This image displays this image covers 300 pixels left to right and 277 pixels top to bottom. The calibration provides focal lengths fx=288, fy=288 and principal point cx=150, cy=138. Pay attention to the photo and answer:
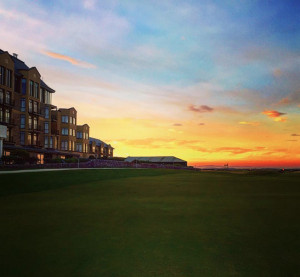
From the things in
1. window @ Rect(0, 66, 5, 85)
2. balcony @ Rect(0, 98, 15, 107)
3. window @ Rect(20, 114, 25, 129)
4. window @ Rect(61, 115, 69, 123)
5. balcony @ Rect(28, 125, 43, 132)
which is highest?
window @ Rect(0, 66, 5, 85)

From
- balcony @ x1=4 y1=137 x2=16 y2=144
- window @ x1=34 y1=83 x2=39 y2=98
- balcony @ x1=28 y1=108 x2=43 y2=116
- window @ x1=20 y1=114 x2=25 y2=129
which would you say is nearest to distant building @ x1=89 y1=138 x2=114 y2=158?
balcony @ x1=28 y1=108 x2=43 y2=116

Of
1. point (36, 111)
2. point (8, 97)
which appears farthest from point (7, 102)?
point (36, 111)

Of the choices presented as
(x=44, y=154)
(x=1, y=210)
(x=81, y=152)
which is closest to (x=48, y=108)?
(x=44, y=154)

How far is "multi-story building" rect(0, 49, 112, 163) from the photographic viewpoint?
46344mm

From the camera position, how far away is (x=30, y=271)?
4039 mm

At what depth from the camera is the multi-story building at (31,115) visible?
46344 millimetres

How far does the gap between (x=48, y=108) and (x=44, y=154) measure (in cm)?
1022

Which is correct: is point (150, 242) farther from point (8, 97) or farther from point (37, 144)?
point (37, 144)

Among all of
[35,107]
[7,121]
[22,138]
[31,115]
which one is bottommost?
[22,138]

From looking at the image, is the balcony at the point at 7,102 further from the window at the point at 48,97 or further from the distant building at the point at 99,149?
the distant building at the point at 99,149

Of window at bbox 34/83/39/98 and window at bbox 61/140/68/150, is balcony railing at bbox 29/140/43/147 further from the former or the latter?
window at bbox 61/140/68/150

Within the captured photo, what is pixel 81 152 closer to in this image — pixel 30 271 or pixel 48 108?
pixel 48 108

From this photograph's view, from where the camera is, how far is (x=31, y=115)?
54062 mm

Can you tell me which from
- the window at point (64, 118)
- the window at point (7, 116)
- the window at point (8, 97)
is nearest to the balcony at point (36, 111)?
the window at point (7, 116)
